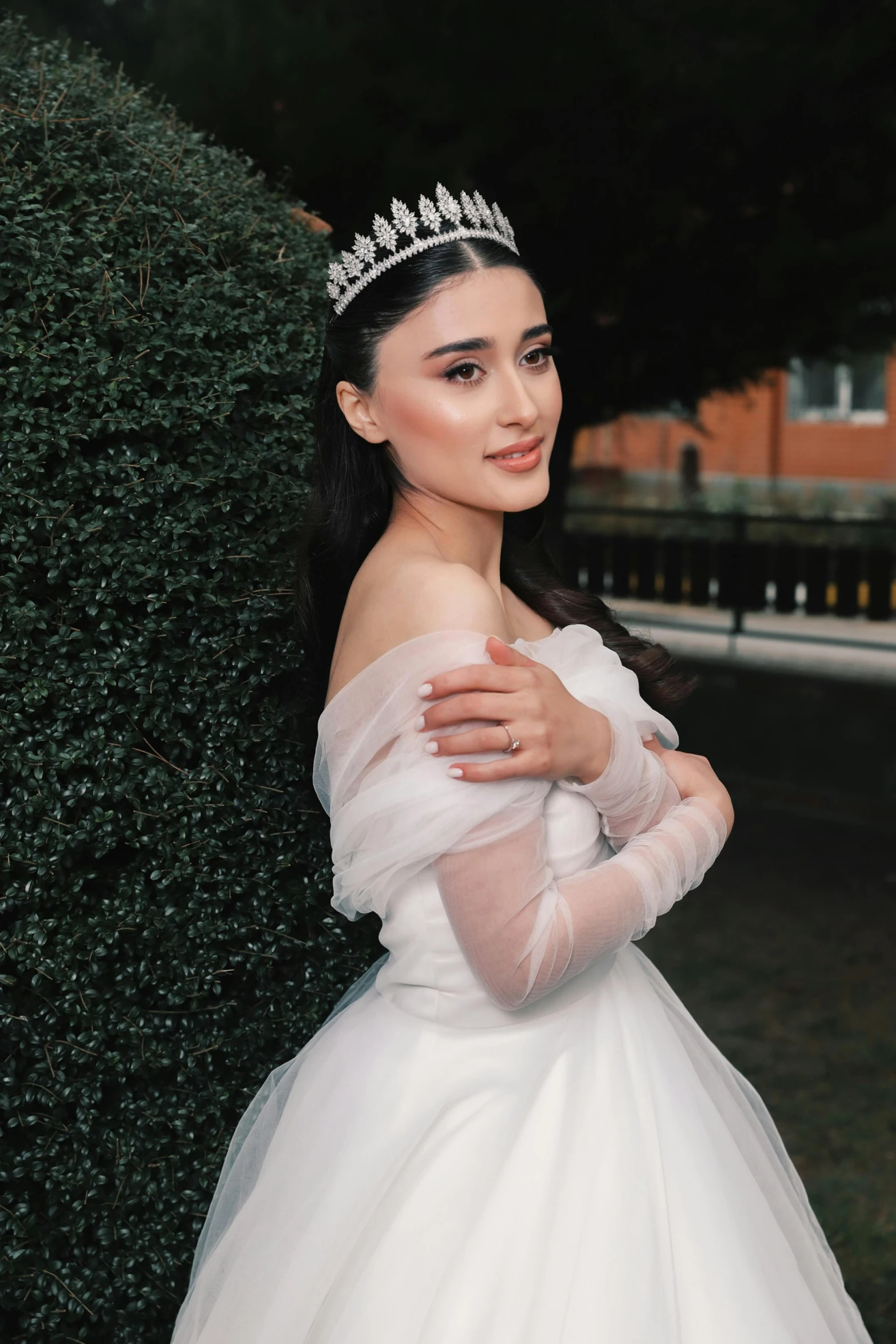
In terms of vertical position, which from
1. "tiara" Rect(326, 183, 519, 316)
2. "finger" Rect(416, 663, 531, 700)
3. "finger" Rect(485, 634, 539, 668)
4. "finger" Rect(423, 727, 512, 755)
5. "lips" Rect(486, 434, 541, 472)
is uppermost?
"tiara" Rect(326, 183, 519, 316)

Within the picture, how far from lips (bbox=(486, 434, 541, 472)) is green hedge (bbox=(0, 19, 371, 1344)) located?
651mm

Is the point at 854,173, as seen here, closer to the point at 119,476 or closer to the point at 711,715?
the point at 711,715

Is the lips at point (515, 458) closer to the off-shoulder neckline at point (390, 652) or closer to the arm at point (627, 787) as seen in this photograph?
the off-shoulder neckline at point (390, 652)

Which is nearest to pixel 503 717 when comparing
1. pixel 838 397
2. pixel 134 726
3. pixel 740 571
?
pixel 134 726

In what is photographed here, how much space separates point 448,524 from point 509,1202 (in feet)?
3.09

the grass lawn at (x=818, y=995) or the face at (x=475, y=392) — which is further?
the grass lawn at (x=818, y=995)

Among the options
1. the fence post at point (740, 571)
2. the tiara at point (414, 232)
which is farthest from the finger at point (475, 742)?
the fence post at point (740, 571)

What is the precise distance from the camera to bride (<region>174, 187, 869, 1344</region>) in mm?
1695

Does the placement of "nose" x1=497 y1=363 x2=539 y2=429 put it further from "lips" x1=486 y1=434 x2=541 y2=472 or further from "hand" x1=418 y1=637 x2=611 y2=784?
"hand" x1=418 y1=637 x2=611 y2=784

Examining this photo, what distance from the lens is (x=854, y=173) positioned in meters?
8.43

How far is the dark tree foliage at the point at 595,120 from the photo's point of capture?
7.90 meters

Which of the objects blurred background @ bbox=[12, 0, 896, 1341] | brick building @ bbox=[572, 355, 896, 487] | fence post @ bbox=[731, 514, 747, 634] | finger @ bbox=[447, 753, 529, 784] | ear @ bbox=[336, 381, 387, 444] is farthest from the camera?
brick building @ bbox=[572, 355, 896, 487]

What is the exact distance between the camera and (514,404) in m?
1.81

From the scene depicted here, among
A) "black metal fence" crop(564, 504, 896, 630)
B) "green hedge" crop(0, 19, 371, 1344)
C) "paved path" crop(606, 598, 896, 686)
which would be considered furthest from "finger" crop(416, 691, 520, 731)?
"black metal fence" crop(564, 504, 896, 630)
